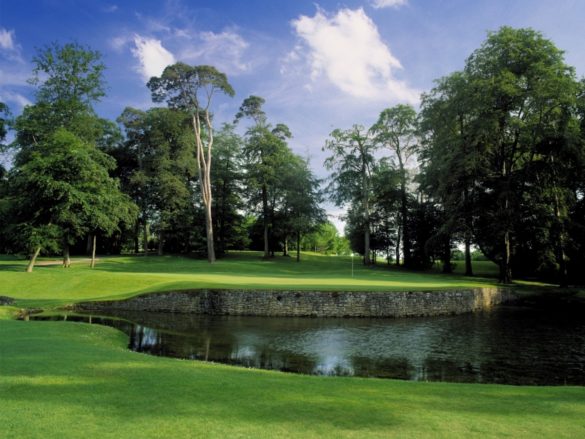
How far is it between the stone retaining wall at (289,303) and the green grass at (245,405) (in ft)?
45.3

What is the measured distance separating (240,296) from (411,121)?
34.5 m

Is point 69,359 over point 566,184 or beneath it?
beneath

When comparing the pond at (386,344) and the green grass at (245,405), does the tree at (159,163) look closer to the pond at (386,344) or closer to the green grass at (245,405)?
the pond at (386,344)

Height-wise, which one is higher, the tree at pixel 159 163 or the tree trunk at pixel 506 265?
the tree at pixel 159 163

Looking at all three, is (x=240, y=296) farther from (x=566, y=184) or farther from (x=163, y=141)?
(x=163, y=141)

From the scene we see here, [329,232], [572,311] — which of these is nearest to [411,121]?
[572,311]

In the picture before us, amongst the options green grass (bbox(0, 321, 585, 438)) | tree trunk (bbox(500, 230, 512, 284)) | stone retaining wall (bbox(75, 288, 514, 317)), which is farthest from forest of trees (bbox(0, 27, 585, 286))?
green grass (bbox(0, 321, 585, 438))

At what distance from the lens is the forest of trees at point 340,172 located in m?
32.2

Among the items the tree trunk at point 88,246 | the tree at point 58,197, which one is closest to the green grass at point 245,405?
the tree at point 58,197

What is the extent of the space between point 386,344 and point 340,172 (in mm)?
36990

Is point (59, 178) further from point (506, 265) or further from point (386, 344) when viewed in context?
point (506, 265)

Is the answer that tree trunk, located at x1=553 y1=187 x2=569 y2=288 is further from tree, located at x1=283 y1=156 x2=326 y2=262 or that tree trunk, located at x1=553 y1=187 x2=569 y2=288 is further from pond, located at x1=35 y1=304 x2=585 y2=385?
tree, located at x1=283 y1=156 x2=326 y2=262

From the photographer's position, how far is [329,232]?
4151 inches

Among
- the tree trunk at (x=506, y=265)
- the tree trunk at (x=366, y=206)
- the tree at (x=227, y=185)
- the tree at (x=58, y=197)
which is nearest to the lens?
the tree at (x=58, y=197)
